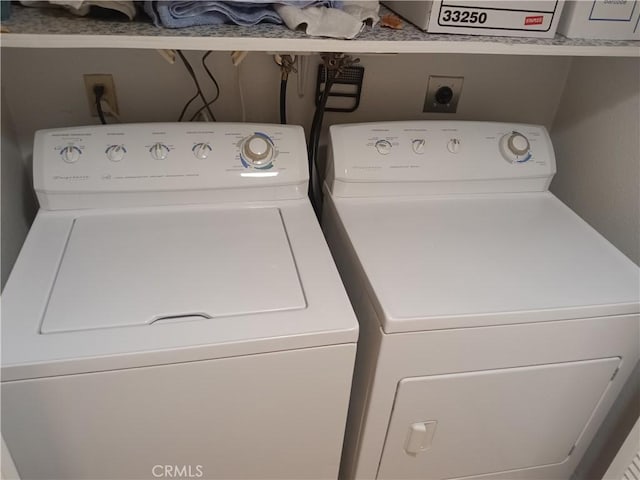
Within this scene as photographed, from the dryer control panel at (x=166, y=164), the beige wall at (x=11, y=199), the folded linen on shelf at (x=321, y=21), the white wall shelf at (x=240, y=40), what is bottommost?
the beige wall at (x=11, y=199)

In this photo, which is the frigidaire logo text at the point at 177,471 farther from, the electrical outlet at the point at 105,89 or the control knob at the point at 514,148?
the control knob at the point at 514,148

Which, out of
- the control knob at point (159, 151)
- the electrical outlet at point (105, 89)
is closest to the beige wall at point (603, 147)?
the control knob at point (159, 151)

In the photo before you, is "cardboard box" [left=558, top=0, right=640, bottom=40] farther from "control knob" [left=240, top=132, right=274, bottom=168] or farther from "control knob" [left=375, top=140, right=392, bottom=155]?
"control knob" [left=240, top=132, right=274, bottom=168]

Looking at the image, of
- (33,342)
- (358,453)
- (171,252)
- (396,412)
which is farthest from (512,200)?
(33,342)

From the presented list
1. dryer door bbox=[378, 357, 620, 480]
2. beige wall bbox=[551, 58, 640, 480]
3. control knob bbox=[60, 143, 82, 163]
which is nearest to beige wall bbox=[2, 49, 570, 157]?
beige wall bbox=[551, 58, 640, 480]

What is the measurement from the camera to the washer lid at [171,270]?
0.97m

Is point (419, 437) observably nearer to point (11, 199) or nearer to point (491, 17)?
point (491, 17)

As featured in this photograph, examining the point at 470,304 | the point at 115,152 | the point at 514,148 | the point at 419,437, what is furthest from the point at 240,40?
the point at 419,437

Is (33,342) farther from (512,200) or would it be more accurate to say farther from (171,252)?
(512,200)

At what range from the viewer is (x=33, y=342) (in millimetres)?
887

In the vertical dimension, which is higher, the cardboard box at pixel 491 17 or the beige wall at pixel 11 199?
the cardboard box at pixel 491 17

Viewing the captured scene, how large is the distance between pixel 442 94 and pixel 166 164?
89cm

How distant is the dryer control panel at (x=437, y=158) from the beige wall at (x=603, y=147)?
16 centimetres

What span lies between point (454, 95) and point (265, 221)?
790 mm
